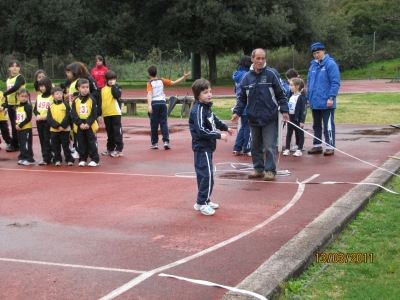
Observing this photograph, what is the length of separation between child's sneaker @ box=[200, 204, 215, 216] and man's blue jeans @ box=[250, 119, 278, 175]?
2443 mm

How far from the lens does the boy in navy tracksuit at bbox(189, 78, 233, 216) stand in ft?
23.9

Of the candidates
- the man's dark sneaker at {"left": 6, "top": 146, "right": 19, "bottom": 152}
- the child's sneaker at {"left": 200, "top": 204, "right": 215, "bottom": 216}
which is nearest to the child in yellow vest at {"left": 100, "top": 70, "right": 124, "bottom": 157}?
the man's dark sneaker at {"left": 6, "top": 146, "right": 19, "bottom": 152}

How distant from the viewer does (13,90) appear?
42.1ft

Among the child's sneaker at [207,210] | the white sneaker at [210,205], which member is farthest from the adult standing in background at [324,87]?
the child's sneaker at [207,210]

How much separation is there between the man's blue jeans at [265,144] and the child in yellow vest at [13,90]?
5797 millimetres

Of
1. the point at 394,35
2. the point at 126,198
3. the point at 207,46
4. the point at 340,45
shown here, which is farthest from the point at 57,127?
the point at 394,35

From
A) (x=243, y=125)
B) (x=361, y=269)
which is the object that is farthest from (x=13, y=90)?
(x=361, y=269)

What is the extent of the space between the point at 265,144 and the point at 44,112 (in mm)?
4658

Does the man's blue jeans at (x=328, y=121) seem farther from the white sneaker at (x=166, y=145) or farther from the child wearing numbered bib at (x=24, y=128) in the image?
the child wearing numbered bib at (x=24, y=128)

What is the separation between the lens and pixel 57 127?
443 inches

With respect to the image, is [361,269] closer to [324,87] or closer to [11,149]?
[324,87]

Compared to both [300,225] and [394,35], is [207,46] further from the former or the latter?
[300,225]

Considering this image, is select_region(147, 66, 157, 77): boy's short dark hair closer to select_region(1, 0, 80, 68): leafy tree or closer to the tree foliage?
the tree foliage

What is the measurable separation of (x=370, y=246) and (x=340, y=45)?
5254cm
